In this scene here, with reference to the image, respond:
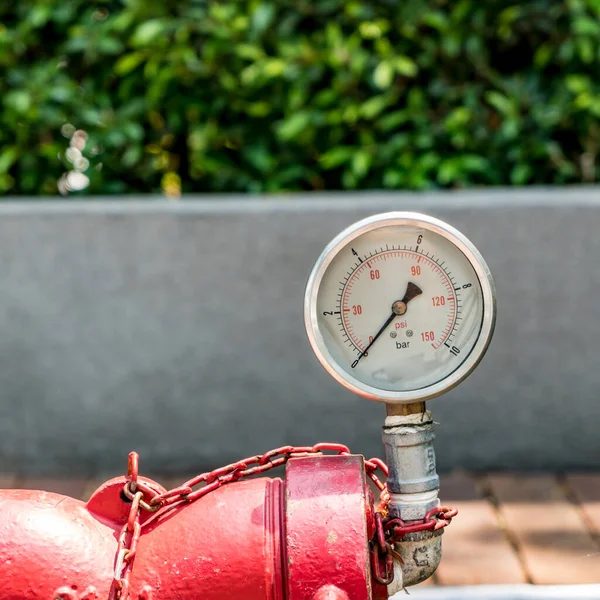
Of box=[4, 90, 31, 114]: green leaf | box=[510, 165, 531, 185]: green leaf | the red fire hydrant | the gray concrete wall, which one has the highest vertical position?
box=[4, 90, 31, 114]: green leaf

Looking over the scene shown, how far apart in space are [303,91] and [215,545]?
272 cm

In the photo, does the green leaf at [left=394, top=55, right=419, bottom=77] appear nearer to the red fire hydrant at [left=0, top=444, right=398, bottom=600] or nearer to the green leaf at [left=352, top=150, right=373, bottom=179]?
the green leaf at [left=352, top=150, right=373, bottom=179]

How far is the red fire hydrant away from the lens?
1.50 m

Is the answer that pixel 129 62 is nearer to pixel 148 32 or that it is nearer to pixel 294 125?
pixel 148 32

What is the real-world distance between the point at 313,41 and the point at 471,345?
8.71 feet

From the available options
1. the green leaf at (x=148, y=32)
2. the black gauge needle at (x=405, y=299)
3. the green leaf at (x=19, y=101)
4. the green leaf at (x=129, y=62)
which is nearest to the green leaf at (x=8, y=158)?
the green leaf at (x=19, y=101)

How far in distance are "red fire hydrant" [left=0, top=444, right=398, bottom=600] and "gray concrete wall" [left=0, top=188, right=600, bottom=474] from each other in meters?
2.05

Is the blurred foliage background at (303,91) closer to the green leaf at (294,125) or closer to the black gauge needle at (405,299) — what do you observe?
the green leaf at (294,125)

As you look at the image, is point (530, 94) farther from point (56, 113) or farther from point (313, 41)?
point (56, 113)

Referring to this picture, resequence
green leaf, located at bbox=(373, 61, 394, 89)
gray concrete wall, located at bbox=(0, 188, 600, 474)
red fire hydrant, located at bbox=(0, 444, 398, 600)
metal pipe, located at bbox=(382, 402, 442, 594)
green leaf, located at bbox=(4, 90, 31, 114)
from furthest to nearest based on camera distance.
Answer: green leaf, located at bbox=(4, 90, 31, 114) < green leaf, located at bbox=(373, 61, 394, 89) < gray concrete wall, located at bbox=(0, 188, 600, 474) < metal pipe, located at bbox=(382, 402, 442, 594) < red fire hydrant, located at bbox=(0, 444, 398, 600)

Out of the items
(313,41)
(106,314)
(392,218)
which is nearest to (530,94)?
(313,41)

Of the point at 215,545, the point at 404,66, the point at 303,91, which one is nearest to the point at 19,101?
the point at 303,91

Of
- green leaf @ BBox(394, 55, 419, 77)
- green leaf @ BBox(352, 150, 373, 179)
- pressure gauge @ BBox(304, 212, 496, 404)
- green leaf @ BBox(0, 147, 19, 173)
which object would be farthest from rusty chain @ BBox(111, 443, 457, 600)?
green leaf @ BBox(0, 147, 19, 173)

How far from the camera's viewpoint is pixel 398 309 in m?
1.65
